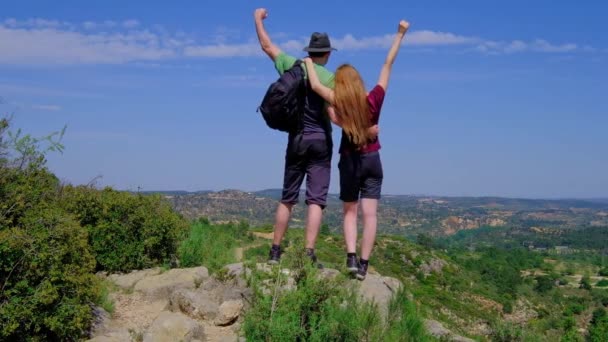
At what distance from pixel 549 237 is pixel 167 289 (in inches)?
6965

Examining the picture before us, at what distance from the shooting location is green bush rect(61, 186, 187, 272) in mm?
8008

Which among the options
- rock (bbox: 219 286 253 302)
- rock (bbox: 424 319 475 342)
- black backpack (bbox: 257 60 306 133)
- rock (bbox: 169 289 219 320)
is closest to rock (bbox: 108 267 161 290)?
rock (bbox: 169 289 219 320)

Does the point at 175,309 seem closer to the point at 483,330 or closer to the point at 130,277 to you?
the point at 130,277

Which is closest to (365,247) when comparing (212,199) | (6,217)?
(6,217)

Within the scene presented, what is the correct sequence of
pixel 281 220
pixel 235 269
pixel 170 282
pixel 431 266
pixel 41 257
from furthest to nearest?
pixel 431 266, pixel 170 282, pixel 235 269, pixel 281 220, pixel 41 257

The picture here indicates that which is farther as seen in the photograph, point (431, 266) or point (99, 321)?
point (431, 266)

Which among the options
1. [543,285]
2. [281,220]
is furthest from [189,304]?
[543,285]

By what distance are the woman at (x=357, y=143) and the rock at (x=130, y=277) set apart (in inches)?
108

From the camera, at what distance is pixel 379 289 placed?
21.6ft

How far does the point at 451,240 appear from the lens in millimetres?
158000

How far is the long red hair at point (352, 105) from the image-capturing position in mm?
6008

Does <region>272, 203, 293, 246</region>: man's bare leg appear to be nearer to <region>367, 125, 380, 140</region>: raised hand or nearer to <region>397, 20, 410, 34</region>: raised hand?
<region>367, 125, 380, 140</region>: raised hand

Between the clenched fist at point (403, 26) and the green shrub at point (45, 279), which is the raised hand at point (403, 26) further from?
the green shrub at point (45, 279)

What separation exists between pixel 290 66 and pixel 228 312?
2.50 metres
